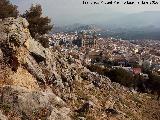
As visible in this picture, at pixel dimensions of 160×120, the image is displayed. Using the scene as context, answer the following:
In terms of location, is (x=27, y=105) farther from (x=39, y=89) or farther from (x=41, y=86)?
(x=41, y=86)

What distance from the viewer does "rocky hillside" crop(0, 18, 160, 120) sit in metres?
16.6

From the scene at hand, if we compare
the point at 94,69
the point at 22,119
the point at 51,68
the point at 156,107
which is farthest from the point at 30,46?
the point at 94,69

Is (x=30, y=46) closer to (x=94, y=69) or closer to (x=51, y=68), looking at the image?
(x=51, y=68)

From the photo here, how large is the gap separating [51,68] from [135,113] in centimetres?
937

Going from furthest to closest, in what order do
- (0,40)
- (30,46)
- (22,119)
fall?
(30,46) → (0,40) → (22,119)

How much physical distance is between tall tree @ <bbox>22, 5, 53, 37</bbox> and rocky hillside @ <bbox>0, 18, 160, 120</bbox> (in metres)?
6.01

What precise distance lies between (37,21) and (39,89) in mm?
17192

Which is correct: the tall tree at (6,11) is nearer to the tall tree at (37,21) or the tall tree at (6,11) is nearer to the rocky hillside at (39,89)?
the tall tree at (37,21)

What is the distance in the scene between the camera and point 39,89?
71.5 ft

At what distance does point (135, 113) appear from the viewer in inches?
1275

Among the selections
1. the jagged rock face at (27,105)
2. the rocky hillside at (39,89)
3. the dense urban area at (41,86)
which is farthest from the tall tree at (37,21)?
the jagged rock face at (27,105)

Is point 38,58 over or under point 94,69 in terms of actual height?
over

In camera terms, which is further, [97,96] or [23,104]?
[97,96]

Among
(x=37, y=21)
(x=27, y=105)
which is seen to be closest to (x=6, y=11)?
(x=37, y=21)
